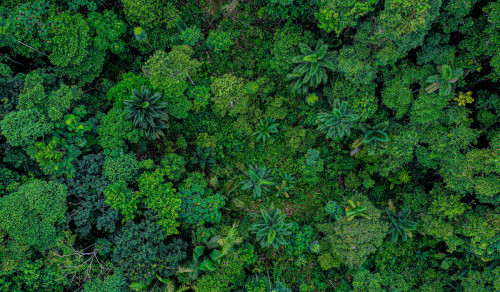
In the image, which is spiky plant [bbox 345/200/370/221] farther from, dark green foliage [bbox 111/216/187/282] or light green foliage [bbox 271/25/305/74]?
dark green foliage [bbox 111/216/187/282]

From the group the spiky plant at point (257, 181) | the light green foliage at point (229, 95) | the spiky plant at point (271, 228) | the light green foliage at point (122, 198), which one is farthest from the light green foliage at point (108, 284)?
the light green foliage at point (229, 95)

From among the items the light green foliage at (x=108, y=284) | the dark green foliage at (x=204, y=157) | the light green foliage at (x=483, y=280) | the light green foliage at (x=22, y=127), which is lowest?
the light green foliage at (x=483, y=280)

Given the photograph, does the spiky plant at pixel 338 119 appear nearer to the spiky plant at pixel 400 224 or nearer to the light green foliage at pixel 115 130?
the spiky plant at pixel 400 224

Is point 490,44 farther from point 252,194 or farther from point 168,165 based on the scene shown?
point 168,165

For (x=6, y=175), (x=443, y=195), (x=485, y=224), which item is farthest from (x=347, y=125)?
(x=6, y=175)

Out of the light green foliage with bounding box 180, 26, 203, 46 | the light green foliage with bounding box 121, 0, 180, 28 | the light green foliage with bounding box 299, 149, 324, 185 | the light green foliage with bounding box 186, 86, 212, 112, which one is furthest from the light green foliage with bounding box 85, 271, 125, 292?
the light green foliage with bounding box 121, 0, 180, 28

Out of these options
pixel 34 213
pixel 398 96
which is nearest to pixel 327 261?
pixel 398 96

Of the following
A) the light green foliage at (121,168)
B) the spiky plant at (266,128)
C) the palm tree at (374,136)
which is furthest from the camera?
the spiky plant at (266,128)
